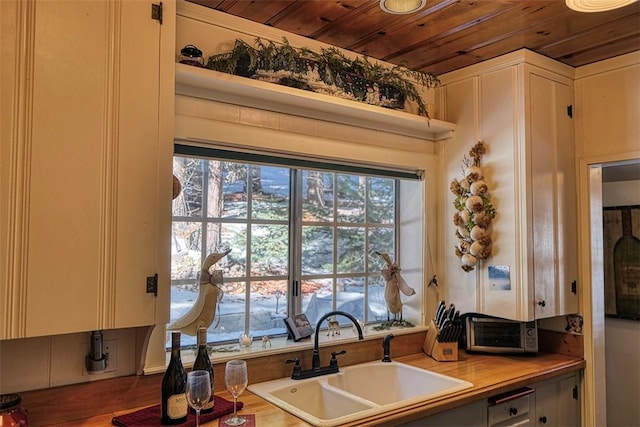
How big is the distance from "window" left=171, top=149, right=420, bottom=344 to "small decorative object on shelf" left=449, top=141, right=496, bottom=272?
366 millimetres

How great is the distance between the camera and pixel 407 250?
2.82 m

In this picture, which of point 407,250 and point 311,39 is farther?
point 407,250

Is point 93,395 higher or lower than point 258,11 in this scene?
lower

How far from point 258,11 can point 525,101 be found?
1.37m

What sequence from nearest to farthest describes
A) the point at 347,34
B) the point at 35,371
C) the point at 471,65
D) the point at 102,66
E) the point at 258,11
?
1. the point at 102,66
2. the point at 35,371
3. the point at 258,11
4. the point at 347,34
5. the point at 471,65

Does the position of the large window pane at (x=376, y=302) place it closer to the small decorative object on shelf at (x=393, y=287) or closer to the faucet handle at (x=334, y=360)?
the small decorative object on shelf at (x=393, y=287)

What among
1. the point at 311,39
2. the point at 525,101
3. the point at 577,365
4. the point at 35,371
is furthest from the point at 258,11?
the point at 577,365

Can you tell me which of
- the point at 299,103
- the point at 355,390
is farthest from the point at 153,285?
the point at 355,390

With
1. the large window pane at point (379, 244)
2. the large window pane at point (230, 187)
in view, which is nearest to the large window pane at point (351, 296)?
the large window pane at point (379, 244)

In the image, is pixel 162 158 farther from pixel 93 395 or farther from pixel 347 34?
pixel 347 34

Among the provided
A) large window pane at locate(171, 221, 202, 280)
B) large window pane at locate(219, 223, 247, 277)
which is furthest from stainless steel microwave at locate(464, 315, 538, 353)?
large window pane at locate(171, 221, 202, 280)

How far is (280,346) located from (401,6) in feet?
4.98

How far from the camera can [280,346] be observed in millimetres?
2178

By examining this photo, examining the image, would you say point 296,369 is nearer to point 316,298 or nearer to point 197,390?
point 316,298
